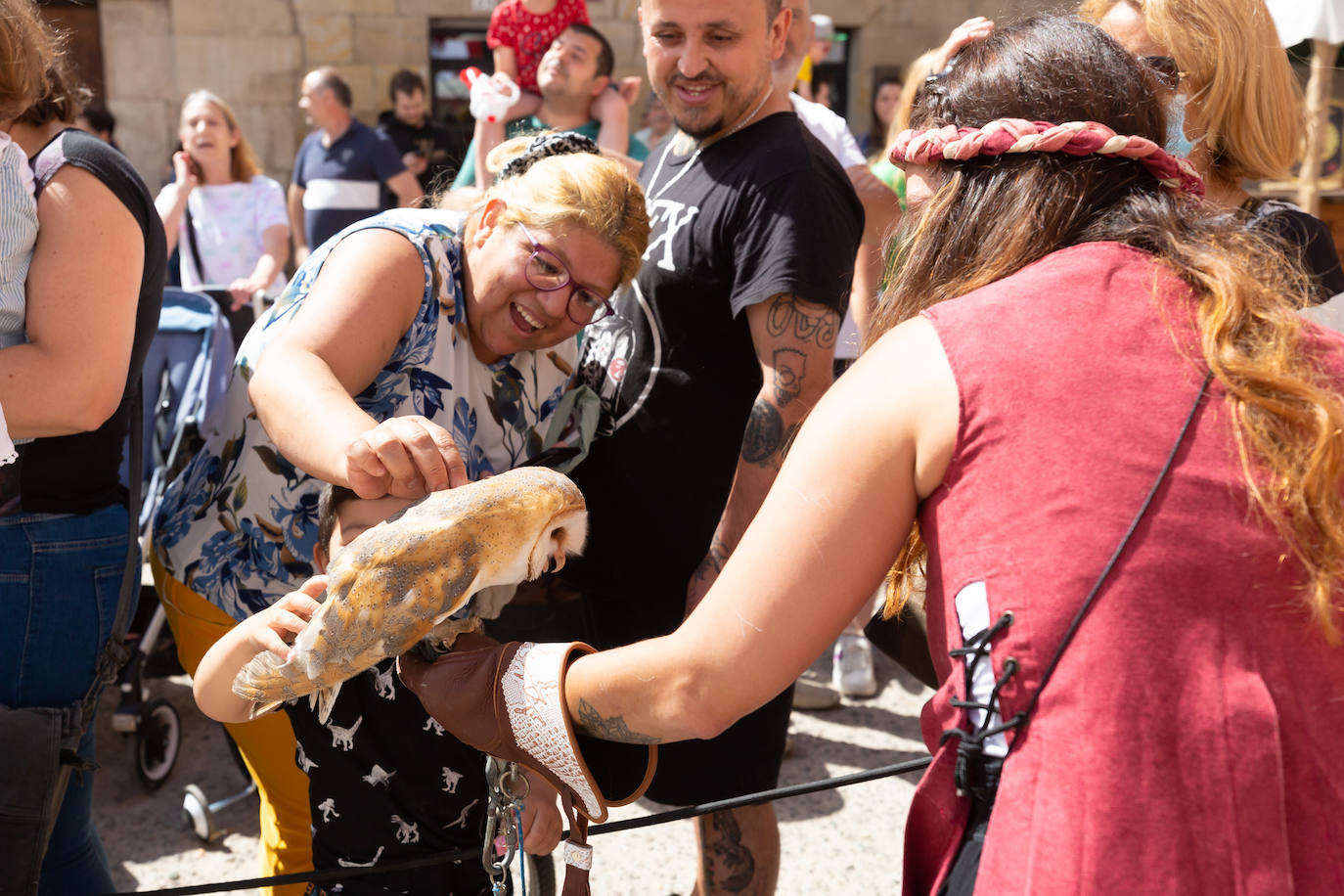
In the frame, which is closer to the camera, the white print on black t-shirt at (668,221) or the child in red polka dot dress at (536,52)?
the white print on black t-shirt at (668,221)

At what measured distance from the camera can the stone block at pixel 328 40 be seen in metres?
8.74

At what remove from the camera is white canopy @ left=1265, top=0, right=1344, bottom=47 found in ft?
14.3

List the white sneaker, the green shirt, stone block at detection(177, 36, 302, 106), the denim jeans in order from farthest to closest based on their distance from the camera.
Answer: stone block at detection(177, 36, 302, 106), the white sneaker, the green shirt, the denim jeans

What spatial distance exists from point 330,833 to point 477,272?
0.96 metres

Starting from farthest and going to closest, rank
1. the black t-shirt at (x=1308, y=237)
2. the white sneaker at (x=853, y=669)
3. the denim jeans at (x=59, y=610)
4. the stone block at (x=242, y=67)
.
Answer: the stone block at (x=242, y=67) → the white sneaker at (x=853, y=669) → the black t-shirt at (x=1308, y=237) → the denim jeans at (x=59, y=610)

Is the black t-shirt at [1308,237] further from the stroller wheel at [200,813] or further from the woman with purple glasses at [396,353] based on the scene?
the stroller wheel at [200,813]

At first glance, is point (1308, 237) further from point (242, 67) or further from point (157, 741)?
point (242, 67)

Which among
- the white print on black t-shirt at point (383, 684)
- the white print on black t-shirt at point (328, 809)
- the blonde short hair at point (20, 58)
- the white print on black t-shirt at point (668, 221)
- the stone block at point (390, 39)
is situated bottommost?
the white print on black t-shirt at point (328, 809)

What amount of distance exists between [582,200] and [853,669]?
263 cm

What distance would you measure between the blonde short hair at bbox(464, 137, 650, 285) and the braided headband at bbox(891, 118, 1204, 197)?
713 mm

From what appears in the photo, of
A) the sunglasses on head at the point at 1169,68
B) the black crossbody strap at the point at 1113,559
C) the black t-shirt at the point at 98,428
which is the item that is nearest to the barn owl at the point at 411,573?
the black crossbody strap at the point at 1113,559

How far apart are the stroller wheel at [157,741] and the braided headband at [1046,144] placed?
301 centimetres

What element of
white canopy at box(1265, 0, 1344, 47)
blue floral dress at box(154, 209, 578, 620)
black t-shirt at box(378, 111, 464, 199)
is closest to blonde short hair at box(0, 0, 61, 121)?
blue floral dress at box(154, 209, 578, 620)

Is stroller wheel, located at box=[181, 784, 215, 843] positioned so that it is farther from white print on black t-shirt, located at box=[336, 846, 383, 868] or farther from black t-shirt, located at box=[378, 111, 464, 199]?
black t-shirt, located at box=[378, 111, 464, 199]
